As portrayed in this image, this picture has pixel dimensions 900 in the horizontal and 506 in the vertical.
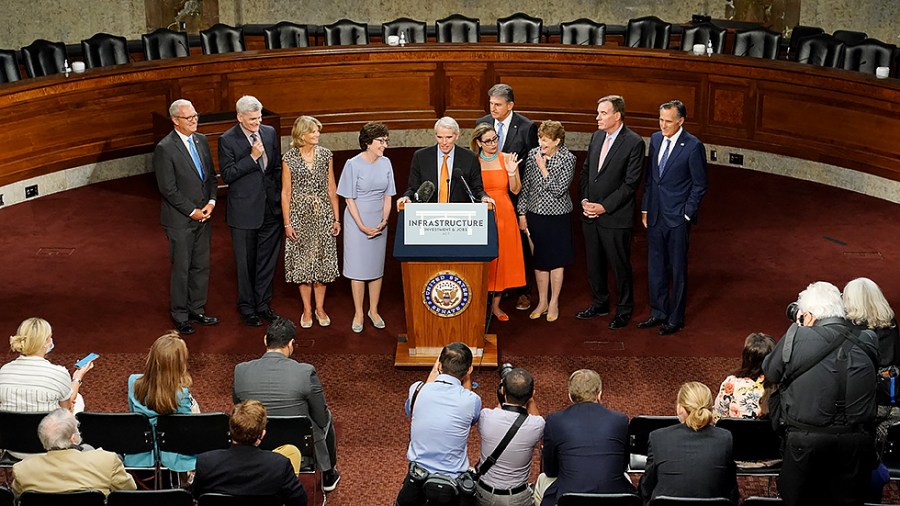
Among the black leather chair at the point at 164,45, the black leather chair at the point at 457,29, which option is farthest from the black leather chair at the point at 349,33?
the black leather chair at the point at 164,45

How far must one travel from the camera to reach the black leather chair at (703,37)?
12.9 metres

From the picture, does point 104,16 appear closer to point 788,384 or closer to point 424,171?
point 424,171

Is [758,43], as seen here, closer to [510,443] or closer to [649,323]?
[649,323]

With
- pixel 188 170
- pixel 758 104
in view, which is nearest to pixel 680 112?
pixel 188 170

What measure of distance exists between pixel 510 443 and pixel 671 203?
3210 mm

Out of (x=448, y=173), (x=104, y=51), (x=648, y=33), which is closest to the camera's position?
(x=448, y=173)

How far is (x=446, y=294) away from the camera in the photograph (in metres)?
7.25

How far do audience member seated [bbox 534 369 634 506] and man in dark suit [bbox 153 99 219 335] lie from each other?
12.3ft

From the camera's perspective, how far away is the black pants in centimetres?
509

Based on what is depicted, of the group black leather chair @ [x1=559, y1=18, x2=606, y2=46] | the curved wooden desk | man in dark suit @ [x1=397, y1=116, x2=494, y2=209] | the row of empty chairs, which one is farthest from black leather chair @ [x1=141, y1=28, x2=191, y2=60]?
man in dark suit @ [x1=397, y1=116, x2=494, y2=209]

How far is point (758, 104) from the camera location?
11.9 metres

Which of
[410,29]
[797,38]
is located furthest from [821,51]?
[410,29]

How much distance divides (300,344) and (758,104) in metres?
6.21

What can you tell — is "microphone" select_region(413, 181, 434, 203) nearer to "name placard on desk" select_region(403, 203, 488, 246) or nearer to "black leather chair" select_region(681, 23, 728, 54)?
"name placard on desk" select_region(403, 203, 488, 246)
